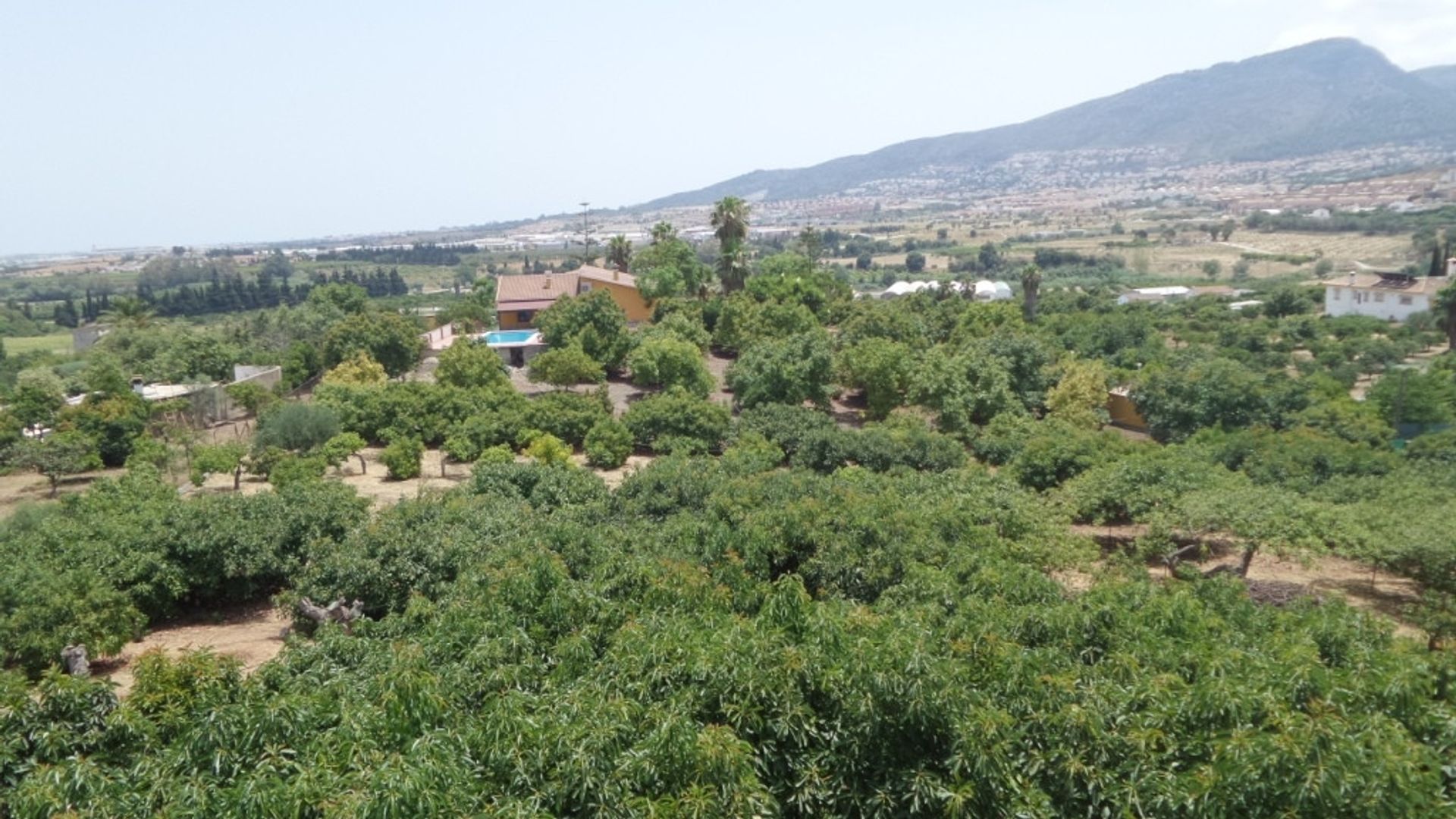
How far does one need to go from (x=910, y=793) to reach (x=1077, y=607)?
421 centimetres

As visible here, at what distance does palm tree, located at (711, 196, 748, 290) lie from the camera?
158 feet

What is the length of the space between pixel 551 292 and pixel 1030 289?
83.7ft

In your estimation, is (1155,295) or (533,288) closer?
(533,288)

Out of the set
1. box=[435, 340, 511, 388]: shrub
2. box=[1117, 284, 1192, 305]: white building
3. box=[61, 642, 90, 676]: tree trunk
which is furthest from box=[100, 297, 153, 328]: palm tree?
box=[1117, 284, 1192, 305]: white building

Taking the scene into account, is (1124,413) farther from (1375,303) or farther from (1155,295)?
(1155,295)

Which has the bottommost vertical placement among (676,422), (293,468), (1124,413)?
(1124,413)

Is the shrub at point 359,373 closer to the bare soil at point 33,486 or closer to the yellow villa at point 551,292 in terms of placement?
the bare soil at point 33,486

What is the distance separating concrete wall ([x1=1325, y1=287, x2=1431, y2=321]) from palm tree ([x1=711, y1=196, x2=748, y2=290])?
34.3 m

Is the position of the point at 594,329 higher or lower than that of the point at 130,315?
lower

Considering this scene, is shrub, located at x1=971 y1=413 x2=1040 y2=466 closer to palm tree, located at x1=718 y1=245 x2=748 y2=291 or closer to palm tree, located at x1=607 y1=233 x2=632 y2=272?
palm tree, located at x1=718 y1=245 x2=748 y2=291

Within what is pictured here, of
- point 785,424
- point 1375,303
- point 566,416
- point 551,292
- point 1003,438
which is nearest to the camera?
point 785,424

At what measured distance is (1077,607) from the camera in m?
10.6

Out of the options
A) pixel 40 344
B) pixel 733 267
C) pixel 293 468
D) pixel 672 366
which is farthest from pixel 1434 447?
pixel 40 344

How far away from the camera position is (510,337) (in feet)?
146
